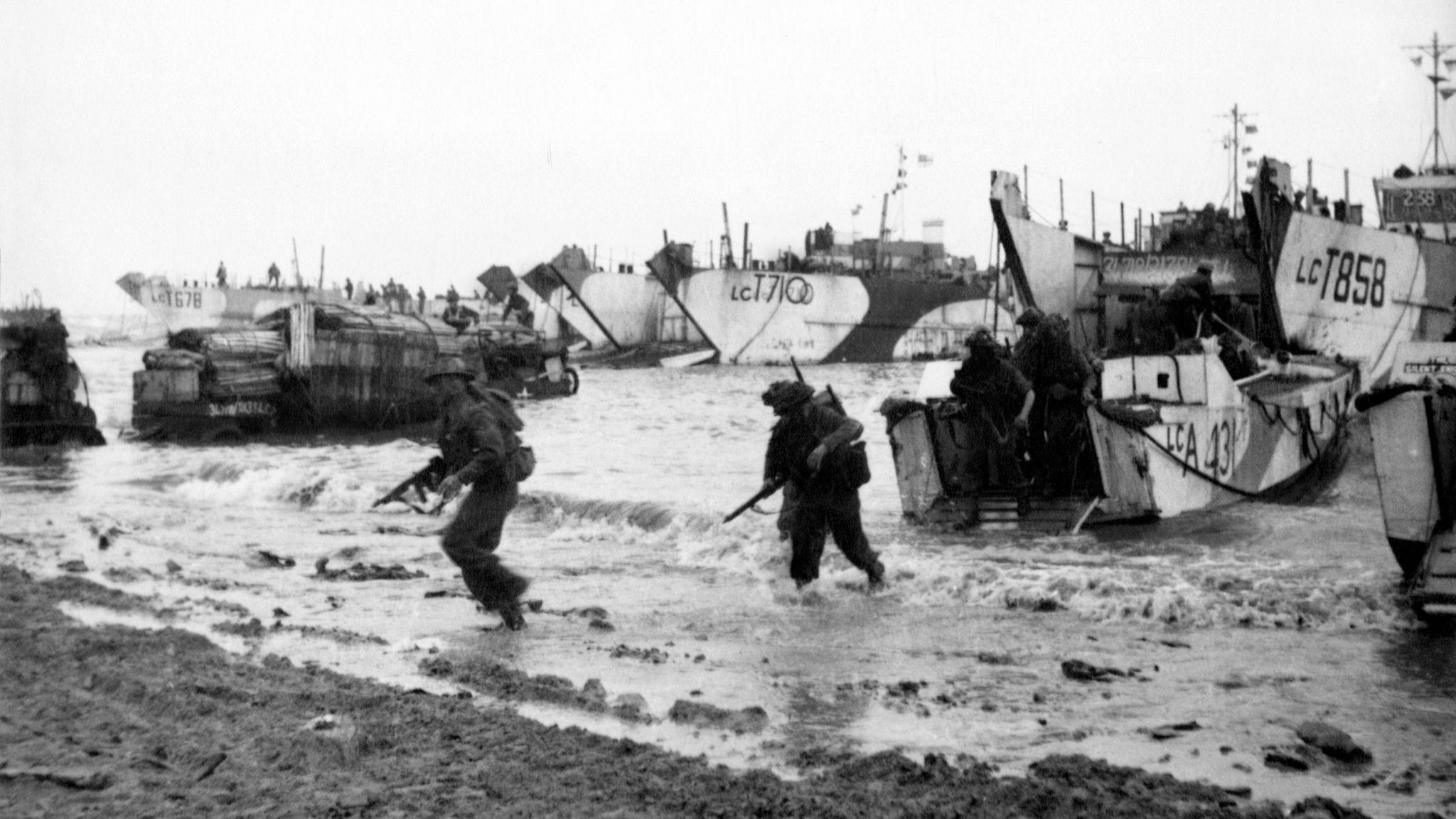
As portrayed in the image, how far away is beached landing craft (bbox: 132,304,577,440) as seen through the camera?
26.0m

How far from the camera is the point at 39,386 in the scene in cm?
2192

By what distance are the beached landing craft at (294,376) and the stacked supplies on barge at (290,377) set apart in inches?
0.7

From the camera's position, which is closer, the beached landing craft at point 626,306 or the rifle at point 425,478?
the rifle at point 425,478

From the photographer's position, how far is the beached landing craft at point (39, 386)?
68.4 ft

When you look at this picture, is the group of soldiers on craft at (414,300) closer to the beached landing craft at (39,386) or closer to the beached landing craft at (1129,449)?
the beached landing craft at (39,386)

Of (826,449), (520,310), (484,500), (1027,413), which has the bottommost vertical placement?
(484,500)

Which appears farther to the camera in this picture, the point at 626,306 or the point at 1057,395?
the point at 626,306

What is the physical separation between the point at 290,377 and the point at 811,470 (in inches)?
826

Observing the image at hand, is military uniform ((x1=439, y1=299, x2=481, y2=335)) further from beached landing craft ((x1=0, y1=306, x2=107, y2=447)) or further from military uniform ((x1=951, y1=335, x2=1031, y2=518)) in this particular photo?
military uniform ((x1=951, y1=335, x2=1031, y2=518))

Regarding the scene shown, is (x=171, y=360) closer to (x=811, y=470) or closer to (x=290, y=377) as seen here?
(x=290, y=377)

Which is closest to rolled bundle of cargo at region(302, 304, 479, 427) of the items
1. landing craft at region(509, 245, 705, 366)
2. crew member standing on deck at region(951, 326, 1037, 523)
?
crew member standing on deck at region(951, 326, 1037, 523)

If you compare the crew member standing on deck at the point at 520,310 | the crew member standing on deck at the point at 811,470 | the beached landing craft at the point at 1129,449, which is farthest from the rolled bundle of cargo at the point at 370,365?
the crew member standing on deck at the point at 811,470

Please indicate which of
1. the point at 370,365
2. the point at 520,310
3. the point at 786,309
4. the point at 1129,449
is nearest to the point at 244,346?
the point at 370,365

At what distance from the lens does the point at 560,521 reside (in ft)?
48.1
